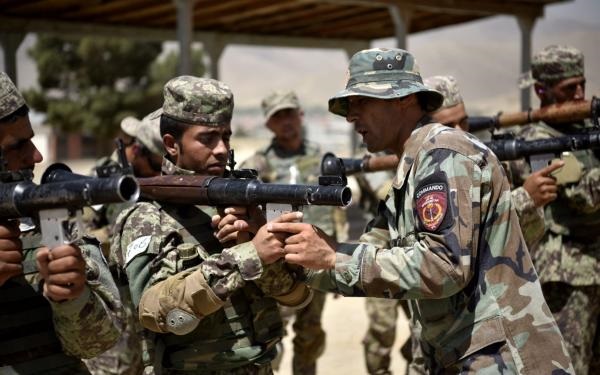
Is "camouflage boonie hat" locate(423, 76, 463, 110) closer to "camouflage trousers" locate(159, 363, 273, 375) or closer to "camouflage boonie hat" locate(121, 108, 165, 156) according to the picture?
"camouflage boonie hat" locate(121, 108, 165, 156)

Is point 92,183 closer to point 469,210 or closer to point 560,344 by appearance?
point 469,210

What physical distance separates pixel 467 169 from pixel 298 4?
10748 millimetres

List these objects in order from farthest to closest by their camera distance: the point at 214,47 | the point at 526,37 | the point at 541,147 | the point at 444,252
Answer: the point at 214,47, the point at 526,37, the point at 541,147, the point at 444,252

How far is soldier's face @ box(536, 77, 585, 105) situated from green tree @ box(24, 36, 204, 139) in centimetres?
3828

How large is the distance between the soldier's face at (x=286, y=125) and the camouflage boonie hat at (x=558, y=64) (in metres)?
2.58

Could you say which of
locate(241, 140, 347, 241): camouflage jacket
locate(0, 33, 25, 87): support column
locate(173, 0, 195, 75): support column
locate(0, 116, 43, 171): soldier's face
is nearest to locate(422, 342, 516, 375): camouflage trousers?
locate(0, 116, 43, 171): soldier's face

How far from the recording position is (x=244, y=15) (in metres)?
13.5

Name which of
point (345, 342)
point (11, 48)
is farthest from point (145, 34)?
point (345, 342)

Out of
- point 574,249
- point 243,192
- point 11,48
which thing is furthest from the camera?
point 11,48

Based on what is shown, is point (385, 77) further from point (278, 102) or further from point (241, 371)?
point (278, 102)

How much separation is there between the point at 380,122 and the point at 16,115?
128 cm

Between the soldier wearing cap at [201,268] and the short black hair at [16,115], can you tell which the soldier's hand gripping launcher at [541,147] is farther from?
the short black hair at [16,115]

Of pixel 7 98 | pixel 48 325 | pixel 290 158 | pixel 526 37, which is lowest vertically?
pixel 290 158

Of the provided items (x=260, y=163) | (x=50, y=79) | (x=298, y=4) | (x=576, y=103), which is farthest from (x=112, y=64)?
(x=576, y=103)
